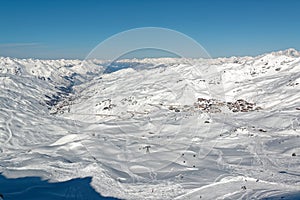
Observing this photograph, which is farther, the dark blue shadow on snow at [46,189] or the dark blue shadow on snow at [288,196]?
the dark blue shadow on snow at [46,189]

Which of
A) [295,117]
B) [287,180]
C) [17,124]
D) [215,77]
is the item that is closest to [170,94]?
[215,77]

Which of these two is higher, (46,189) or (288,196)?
(288,196)

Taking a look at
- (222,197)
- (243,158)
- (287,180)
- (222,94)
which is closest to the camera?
(222,197)

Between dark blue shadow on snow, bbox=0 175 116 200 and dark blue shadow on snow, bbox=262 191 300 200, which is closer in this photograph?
dark blue shadow on snow, bbox=262 191 300 200

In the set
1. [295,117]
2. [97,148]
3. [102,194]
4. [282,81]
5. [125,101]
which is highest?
[282,81]

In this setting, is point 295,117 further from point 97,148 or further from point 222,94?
point 222,94

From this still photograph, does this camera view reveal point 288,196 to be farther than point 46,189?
No

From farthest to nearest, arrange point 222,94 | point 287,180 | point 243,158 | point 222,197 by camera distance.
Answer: point 222,94 < point 243,158 < point 287,180 < point 222,197

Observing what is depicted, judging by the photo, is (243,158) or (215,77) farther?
(215,77)
